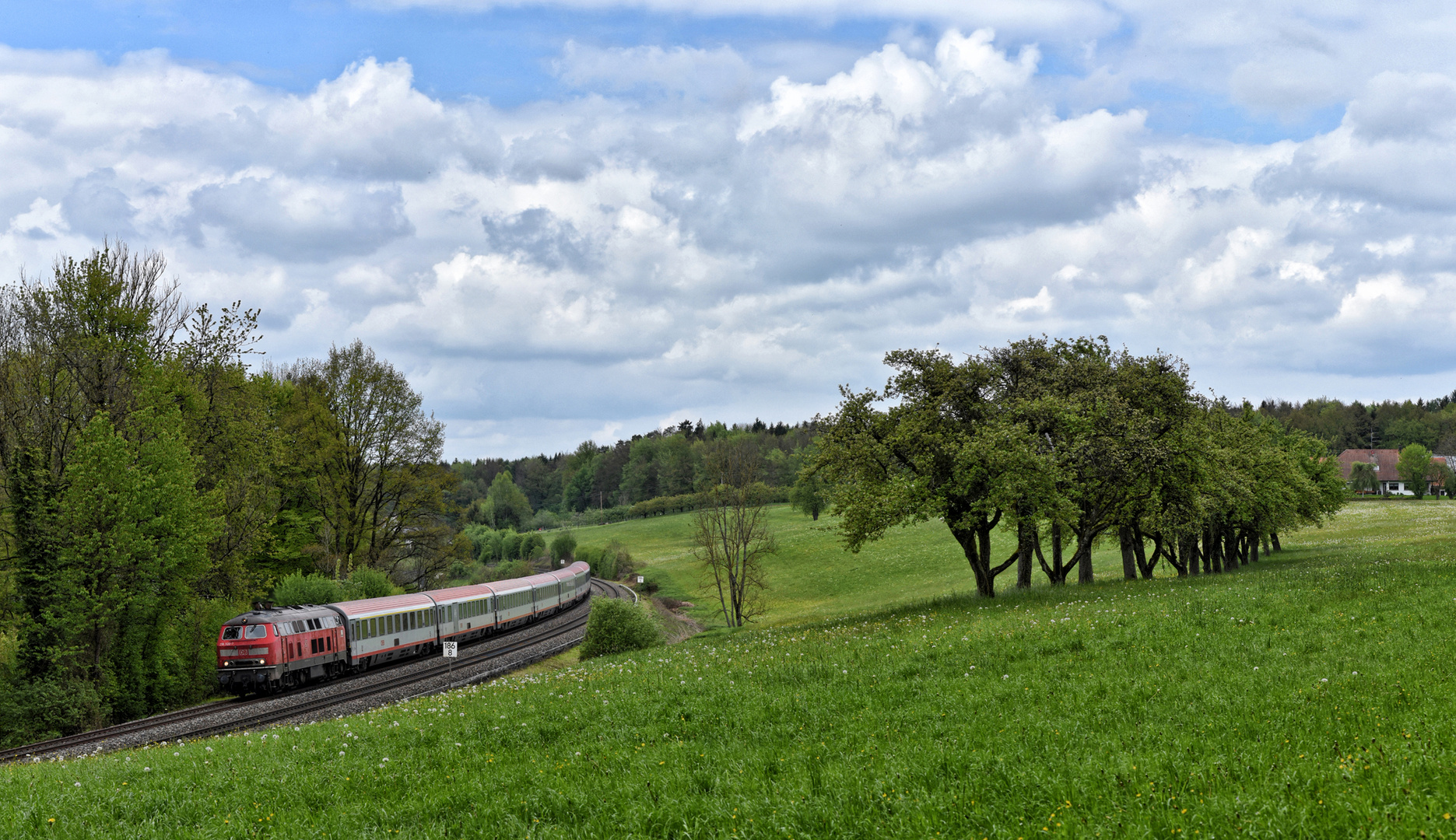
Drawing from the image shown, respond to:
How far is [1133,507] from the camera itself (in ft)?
115

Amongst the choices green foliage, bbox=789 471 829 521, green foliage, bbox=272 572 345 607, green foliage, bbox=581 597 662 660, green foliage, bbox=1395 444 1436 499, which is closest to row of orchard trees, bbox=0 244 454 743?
green foliage, bbox=272 572 345 607

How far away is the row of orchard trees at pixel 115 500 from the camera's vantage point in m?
31.1

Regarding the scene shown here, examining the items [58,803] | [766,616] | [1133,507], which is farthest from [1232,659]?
[766,616]

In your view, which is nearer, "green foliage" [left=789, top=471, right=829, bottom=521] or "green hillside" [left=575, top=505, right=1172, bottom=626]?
"green hillside" [left=575, top=505, right=1172, bottom=626]

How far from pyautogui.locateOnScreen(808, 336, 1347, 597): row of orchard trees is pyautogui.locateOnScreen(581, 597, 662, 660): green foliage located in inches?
381

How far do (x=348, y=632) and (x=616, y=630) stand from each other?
13373mm

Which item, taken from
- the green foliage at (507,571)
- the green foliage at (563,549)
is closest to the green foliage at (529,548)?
the green foliage at (563,549)

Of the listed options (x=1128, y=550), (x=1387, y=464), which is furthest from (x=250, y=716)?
(x=1387, y=464)

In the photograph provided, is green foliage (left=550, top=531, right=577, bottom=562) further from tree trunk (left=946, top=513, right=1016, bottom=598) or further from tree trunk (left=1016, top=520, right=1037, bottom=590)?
tree trunk (left=946, top=513, right=1016, bottom=598)

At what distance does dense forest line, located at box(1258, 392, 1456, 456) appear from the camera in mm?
173250

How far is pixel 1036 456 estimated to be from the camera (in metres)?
28.0

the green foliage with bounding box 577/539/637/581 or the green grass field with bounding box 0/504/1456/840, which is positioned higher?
the green grass field with bounding box 0/504/1456/840

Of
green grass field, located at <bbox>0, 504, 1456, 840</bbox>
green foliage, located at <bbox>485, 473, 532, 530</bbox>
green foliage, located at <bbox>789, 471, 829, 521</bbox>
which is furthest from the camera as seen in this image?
green foliage, located at <bbox>485, 473, 532, 530</bbox>

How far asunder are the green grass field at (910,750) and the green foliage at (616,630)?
49.5ft
